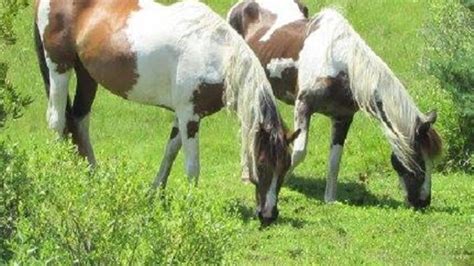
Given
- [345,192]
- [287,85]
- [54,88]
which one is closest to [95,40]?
[54,88]

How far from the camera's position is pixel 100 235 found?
6.37 metres

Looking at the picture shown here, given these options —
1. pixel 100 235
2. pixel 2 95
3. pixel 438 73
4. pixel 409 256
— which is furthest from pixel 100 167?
pixel 438 73

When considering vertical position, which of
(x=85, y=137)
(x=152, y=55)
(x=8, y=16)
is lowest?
(x=85, y=137)

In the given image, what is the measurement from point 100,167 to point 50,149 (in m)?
0.61

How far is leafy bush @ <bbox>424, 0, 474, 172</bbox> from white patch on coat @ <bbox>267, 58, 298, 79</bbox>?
241cm

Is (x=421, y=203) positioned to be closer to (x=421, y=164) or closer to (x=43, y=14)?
(x=421, y=164)

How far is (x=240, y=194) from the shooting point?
13.4 meters

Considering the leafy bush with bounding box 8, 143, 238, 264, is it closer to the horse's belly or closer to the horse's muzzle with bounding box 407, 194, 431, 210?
the horse's belly

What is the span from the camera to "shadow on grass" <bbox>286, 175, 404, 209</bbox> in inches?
517

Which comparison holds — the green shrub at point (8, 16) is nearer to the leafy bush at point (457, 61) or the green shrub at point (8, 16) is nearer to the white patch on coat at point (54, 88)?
the white patch on coat at point (54, 88)

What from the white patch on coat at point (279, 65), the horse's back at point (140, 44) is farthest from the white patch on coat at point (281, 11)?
the horse's back at point (140, 44)

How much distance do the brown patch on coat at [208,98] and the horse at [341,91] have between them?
1.27 m

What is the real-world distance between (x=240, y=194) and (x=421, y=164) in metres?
2.28

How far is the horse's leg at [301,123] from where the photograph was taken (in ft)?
42.4
